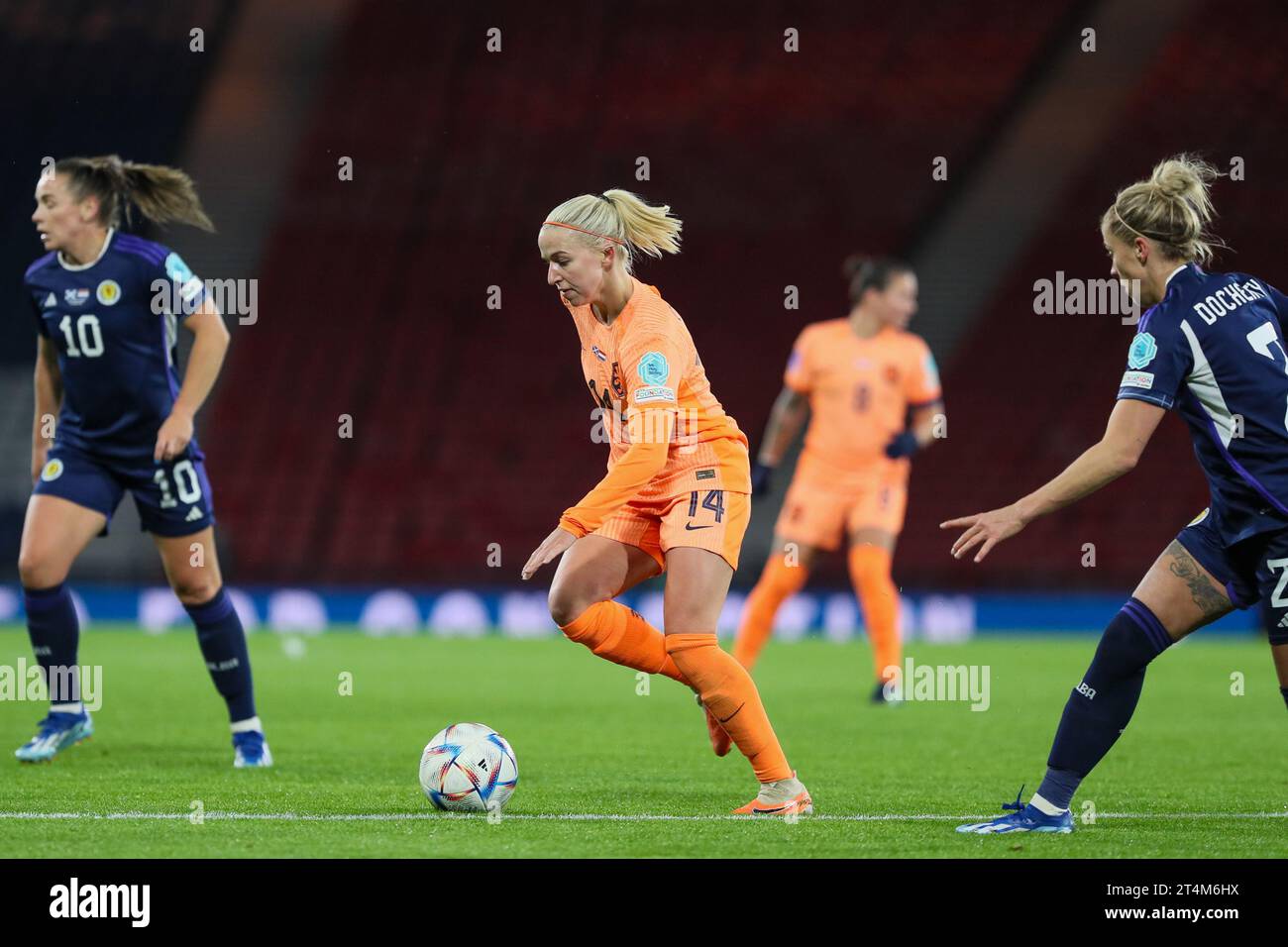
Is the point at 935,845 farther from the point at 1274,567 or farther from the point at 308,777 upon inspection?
the point at 308,777

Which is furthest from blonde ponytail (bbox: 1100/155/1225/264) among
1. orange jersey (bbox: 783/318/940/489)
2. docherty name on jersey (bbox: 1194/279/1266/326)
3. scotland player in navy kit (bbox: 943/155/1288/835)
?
orange jersey (bbox: 783/318/940/489)

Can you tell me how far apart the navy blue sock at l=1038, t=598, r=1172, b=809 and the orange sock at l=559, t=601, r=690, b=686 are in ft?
3.73

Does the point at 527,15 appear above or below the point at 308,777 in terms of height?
above

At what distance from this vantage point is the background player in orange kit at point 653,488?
16.3ft

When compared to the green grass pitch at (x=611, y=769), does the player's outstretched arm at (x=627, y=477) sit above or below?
above

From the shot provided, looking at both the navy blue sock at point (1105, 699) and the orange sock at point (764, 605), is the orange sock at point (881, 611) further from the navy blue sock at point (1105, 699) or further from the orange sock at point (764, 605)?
the navy blue sock at point (1105, 699)

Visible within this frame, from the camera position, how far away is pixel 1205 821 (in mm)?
5070

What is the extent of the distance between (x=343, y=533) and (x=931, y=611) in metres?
6.65

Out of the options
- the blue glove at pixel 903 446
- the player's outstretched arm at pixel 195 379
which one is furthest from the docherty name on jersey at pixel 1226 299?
the blue glove at pixel 903 446

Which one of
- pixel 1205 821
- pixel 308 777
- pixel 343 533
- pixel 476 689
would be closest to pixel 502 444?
pixel 343 533

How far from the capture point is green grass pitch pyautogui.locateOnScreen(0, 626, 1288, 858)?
179 inches

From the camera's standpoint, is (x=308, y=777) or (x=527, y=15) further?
(x=527, y=15)

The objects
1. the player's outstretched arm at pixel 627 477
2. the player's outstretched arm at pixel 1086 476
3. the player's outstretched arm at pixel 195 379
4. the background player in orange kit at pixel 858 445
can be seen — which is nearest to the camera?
the player's outstretched arm at pixel 1086 476

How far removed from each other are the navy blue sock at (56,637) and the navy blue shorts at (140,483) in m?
0.42
